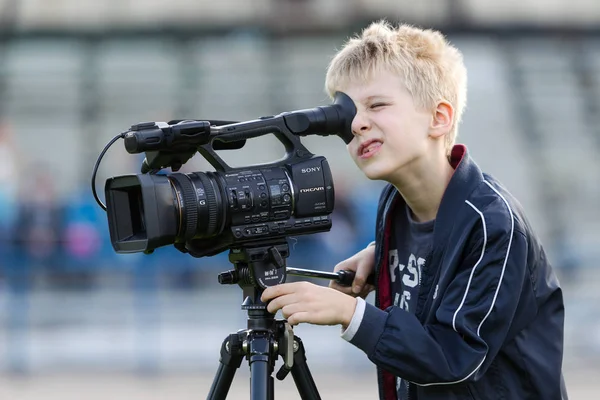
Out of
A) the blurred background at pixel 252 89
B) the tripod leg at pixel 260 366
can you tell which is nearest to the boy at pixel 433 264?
the tripod leg at pixel 260 366

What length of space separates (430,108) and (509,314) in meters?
0.61

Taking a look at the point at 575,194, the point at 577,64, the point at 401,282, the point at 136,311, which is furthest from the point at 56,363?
the point at 577,64

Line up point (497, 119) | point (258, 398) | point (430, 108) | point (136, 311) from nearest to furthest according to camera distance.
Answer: point (258, 398) → point (430, 108) → point (136, 311) → point (497, 119)

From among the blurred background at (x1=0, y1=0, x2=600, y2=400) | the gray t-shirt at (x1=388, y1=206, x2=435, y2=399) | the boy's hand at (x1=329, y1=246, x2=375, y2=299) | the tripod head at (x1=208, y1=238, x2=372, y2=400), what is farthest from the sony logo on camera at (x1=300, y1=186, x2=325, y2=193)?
the blurred background at (x1=0, y1=0, x2=600, y2=400)

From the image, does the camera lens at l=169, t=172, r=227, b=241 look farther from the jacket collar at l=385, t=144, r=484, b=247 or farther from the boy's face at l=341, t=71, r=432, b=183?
the jacket collar at l=385, t=144, r=484, b=247

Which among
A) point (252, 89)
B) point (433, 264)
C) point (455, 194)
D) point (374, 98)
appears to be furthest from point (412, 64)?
point (252, 89)

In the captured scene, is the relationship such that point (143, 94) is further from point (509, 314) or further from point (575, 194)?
point (509, 314)

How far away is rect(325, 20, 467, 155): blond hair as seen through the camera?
2725 mm

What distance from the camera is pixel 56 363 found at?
7.21 metres

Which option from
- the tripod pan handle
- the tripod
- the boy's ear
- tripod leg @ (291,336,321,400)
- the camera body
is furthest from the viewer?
the tripod pan handle

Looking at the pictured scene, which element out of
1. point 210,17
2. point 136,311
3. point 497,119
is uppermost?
point 210,17

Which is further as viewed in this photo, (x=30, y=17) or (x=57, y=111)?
(x=30, y=17)

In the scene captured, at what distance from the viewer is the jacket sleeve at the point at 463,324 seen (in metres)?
2.43

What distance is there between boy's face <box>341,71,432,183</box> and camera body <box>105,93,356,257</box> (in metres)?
0.09
